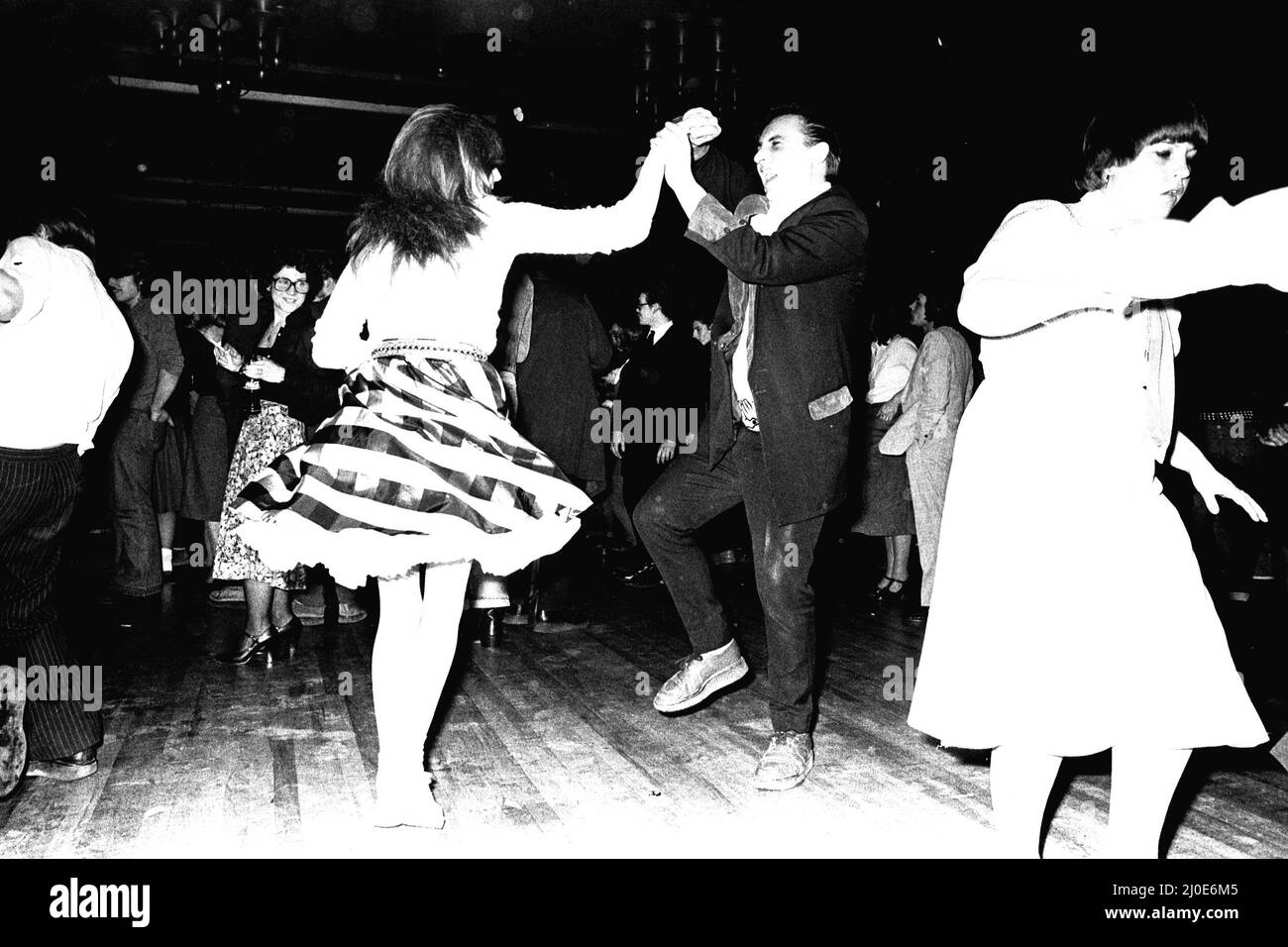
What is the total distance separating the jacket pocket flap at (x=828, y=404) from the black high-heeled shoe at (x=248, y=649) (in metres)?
2.30

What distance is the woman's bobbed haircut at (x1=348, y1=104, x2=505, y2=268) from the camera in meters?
1.95

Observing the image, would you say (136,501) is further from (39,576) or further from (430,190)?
(430,190)

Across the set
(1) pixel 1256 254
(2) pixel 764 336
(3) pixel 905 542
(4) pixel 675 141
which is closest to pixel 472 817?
(2) pixel 764 336

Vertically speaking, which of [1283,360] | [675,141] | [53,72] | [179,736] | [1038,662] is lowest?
[179,736]

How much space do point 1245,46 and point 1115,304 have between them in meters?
5.80

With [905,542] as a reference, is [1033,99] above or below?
above

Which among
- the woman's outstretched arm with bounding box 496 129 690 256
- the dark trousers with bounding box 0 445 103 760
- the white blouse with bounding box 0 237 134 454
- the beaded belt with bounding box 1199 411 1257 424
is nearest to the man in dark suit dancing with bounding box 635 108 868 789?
the woman's outstretched arm with bounding box 496 129 690 256

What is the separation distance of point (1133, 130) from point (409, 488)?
1420 millimetres

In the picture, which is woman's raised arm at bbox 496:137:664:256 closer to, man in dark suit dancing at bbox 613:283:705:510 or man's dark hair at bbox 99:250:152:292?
man in dark suit dancing at bbox 613:283:705:510

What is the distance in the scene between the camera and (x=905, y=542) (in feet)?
17.2

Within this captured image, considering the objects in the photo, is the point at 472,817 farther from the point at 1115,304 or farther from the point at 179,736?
the point at 1115,304

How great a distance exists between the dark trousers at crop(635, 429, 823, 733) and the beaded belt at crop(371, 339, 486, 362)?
2.70 ft

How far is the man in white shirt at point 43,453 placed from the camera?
2199 mm

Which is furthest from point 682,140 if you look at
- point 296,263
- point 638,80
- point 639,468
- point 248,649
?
point 638,80
